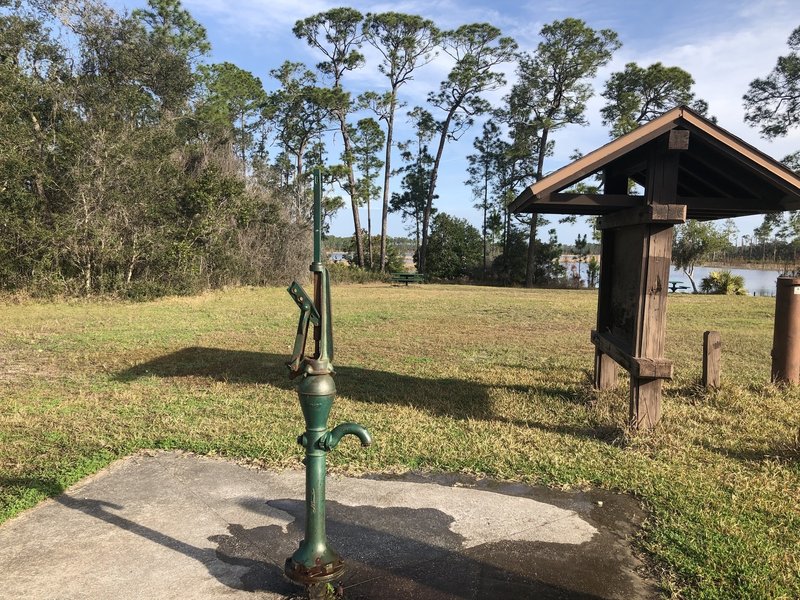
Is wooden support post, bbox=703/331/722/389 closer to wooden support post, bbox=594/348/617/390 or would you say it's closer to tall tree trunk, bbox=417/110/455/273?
wooden support post, bbox=594/348/617/390

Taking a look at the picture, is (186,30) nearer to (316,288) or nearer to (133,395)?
(133,395)

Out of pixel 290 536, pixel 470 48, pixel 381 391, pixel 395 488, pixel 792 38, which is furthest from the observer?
pixel 470 48

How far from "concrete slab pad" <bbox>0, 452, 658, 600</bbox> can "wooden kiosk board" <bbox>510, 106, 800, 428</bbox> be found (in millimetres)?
1553

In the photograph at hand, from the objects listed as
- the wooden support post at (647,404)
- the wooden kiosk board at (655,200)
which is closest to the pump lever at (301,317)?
the wooden kiosk board at (655,200)

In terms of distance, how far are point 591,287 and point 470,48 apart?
17.3m

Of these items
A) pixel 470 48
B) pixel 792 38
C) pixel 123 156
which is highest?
pixel 470 48

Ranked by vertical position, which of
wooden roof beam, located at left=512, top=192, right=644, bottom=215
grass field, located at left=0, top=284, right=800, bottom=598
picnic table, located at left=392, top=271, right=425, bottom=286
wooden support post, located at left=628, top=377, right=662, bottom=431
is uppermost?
wooden roof beam, located at left=512, top=192, right=644, bottom=215

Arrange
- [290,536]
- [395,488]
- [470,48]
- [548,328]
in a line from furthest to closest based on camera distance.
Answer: [470,48]
[548,328]
[395,488]
[290,536]

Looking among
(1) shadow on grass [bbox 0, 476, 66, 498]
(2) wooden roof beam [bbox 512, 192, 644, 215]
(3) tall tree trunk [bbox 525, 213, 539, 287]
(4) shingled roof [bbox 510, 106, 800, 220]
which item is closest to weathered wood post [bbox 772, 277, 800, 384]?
(4) shingled roof [bbox 510, 106, 800, 220]

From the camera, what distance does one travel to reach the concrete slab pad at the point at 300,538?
8.58 ft

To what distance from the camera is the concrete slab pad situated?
262 centimetres

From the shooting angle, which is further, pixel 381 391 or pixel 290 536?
pixel 381 391

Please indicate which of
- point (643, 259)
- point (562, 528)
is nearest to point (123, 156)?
point (643, 259)

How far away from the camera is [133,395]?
19.7 ft
